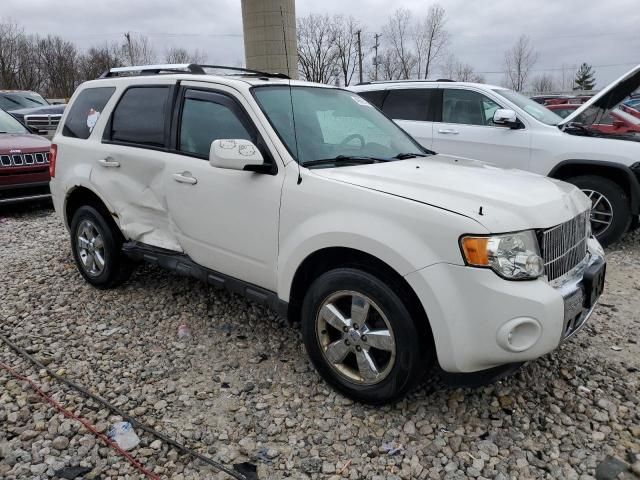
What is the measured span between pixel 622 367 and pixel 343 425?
1.90 m

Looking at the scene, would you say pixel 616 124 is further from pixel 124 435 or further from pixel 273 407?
pixel 124 435

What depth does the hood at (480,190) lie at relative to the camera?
2393 mm

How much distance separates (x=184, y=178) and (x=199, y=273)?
0.68 m

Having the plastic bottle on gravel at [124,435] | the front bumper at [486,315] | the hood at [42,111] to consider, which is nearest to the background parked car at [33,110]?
the hood at [42,111]

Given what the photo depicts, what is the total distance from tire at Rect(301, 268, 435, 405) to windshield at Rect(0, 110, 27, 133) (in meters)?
7.60

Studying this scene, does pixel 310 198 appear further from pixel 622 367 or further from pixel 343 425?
pixel 622 367

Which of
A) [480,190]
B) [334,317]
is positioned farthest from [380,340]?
[480,190]

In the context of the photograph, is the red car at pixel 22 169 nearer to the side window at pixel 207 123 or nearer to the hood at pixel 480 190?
the side window at pixel 207 123

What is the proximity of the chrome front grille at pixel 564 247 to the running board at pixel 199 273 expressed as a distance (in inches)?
57.8

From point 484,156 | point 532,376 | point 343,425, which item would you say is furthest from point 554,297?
point 484,156

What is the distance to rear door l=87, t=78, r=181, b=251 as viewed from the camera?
375 centimetres

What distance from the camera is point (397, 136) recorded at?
152 inches

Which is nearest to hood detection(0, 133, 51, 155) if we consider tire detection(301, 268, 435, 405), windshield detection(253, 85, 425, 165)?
windshield detection(253, 85, 425, 165)

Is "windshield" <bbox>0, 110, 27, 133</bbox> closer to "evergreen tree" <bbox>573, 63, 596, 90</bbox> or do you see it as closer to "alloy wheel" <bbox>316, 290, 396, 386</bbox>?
"alloy wheel" <bbox>316, 290, 396, 386</bbox>
